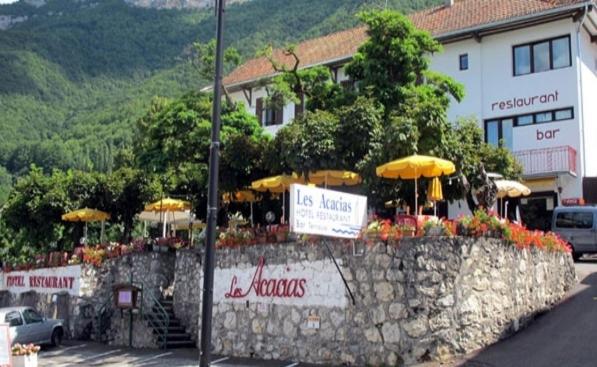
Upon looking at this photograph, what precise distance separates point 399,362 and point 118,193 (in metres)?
19.3

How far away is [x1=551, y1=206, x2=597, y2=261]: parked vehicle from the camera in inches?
982

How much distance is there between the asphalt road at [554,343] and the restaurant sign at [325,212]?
3.31 metres

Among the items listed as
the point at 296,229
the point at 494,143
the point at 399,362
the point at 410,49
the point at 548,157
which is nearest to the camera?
the point at 296,229

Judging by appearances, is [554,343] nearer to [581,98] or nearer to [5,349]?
[5,349]

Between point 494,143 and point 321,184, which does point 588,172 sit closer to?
point 494,143

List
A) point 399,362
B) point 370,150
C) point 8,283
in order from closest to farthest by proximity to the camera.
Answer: point 399,362
point 370,150
point 8,283

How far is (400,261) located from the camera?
15117 mm

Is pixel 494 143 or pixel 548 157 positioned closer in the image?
pixel 548 157

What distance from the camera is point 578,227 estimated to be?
2517 centimetres

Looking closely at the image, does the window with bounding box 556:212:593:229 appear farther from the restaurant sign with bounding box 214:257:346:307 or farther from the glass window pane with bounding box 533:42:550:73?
the restaurant sign with bounding box 214:257:346:307

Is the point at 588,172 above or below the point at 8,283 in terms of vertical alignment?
above

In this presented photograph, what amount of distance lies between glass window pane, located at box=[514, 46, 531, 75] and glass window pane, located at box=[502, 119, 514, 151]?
2.09 m

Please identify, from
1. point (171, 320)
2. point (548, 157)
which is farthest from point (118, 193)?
point (548, 157)

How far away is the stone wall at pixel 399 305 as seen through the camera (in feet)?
48.2
